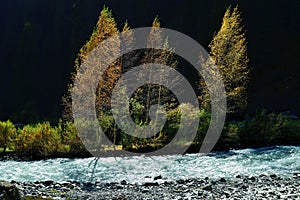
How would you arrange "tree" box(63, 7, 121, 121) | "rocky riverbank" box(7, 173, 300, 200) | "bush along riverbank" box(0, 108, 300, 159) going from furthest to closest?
"bush along riverbank" box(0, 108, 300, 159) → "tree" box(63, 7, 121, 121) → "rocky riverbank" box(7, 173, 300, 200)

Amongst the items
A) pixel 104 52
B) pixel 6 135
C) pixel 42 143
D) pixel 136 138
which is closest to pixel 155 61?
pixel 104 52

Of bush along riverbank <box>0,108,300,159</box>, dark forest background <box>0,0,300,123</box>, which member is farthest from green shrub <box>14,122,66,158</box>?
dark forest background <box>0,0,300,123</box>

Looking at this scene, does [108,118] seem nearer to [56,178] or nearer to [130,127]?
[130,127]

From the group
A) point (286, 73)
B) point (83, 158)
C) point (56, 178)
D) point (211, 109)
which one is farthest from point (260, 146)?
point (286, 73)

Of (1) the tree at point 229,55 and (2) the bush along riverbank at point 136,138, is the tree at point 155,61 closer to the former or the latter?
(2) the bush along riverbank at point 136,138

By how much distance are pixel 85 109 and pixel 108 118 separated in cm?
137

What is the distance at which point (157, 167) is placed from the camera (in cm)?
1842

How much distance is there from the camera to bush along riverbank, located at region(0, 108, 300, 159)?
2197cm

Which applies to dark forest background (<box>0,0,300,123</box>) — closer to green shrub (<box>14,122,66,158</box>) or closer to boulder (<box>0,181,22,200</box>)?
green shrub (<box>14,122,66,158</box>)

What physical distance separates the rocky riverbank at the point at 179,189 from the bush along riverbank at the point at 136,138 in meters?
6.75

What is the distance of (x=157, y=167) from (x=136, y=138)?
4.97m

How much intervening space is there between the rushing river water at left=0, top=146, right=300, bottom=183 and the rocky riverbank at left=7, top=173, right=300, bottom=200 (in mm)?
1011

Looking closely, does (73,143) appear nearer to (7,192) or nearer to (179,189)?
(179,189)

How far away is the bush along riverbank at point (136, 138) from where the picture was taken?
21969mm
